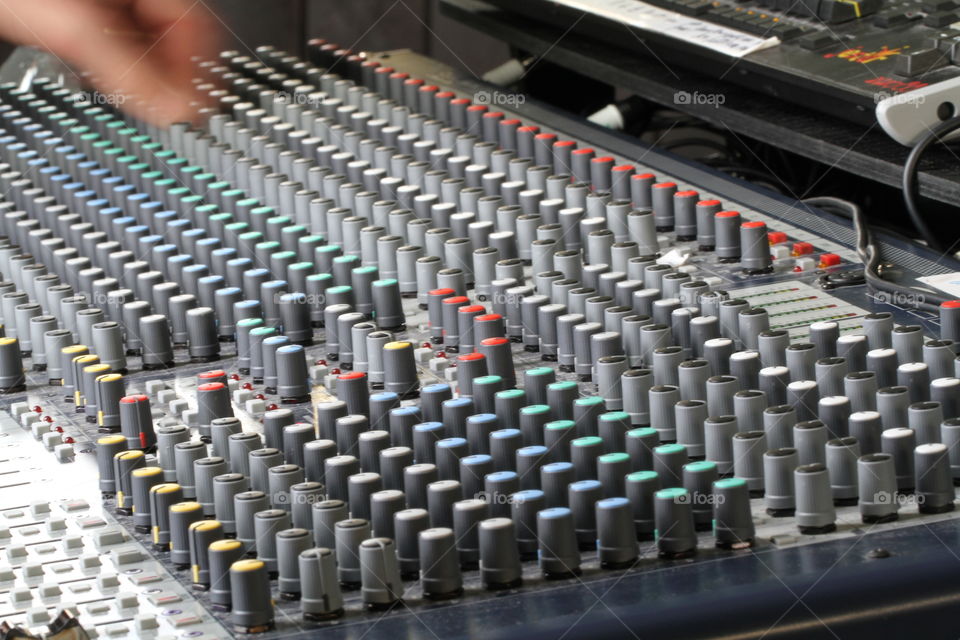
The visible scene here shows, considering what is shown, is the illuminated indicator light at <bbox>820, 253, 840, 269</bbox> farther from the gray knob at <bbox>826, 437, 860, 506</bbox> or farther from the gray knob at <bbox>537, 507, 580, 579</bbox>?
the gray knob at <bbox>537, 507, 580, 579</bbox>

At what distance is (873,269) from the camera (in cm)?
272

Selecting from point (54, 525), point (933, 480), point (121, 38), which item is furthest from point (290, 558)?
point (121, 38)

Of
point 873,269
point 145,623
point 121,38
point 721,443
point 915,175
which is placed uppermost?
point 121,38

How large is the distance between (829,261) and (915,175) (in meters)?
0.23

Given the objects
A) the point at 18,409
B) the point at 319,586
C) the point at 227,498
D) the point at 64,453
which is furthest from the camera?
the point at 18,409

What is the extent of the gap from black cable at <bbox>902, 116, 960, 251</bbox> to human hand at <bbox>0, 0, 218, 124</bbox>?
5.71ft

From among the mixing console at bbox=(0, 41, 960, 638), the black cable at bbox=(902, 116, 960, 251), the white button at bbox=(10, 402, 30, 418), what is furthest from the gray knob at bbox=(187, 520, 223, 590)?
the black cable at bbox=(902, 116, 960, 251)

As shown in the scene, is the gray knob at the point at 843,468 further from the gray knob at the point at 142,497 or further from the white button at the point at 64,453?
the white button at the point at 64,453

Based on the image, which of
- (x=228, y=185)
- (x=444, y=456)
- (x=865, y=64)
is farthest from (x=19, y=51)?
(x=444, y=456)

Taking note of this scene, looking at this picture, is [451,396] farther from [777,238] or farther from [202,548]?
[777,238]

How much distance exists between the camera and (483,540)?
193cm

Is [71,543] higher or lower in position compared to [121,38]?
lower

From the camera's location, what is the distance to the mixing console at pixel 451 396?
1914 millimetres

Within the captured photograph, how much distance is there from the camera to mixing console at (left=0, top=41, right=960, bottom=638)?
1.91 m
